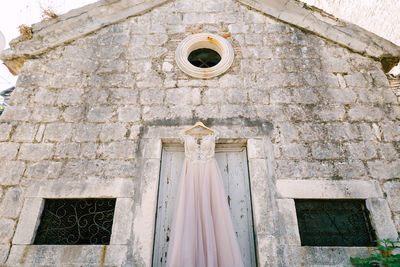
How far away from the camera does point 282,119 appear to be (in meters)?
3.36

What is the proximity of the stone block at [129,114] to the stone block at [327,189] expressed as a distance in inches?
78.8

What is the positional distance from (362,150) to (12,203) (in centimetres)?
428

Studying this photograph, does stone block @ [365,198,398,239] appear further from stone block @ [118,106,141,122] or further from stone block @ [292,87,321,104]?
stone block @ [118,106,141,122]

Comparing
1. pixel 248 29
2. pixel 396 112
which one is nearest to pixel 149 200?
pixel 248 29

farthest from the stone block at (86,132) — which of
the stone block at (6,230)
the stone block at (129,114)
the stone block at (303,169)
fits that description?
the stone block at (303,169)

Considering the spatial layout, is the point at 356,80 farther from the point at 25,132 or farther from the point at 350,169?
the point at 25,132

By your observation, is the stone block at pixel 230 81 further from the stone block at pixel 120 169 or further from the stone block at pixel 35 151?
the stone block at pixel 35 151

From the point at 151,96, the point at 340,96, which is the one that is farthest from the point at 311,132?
the point at 151,96

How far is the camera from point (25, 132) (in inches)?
132

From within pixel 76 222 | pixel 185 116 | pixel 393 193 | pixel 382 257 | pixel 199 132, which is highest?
pixel 185 116

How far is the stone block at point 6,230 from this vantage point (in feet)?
9.11

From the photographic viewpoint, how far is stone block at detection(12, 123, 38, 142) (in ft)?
10.8

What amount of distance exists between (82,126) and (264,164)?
242 cm

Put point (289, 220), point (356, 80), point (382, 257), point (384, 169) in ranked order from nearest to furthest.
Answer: point (382, 257) < point (289, 220) < point (384, 169) < point (356, 80)
